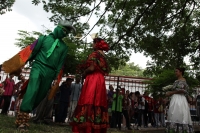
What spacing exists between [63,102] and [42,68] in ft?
12.5

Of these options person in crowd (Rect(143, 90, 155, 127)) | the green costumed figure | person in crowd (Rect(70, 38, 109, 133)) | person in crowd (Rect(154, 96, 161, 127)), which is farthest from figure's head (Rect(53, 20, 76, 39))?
person in crowd (Rect(154, 96, 161, 127))

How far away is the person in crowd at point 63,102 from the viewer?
8.17 m

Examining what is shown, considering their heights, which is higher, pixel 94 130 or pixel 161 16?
pixel 161 16

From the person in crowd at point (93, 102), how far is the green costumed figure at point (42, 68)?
0.92 metres

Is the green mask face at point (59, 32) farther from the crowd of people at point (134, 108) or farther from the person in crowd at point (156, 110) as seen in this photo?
the person in crowd at point (156, 110)

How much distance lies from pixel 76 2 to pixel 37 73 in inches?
175

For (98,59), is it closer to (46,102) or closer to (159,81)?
(46,102)

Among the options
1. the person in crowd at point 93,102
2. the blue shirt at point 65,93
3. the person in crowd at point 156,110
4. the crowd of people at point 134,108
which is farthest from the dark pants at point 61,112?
the person in crowd at point 156,110

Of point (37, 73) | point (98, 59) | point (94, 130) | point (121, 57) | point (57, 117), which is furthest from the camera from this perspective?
point (121, 57)

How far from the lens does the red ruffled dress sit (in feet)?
12.5

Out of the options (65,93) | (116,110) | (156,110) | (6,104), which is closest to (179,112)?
(116,110)

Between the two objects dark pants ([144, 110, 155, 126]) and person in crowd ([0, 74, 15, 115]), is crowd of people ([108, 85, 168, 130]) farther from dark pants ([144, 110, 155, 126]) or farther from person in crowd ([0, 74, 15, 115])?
person in crowd ([0, 74, 15, 115])

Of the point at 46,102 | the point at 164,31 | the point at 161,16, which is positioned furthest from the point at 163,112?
the point at 46,102

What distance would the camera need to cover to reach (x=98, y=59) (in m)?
4.26
